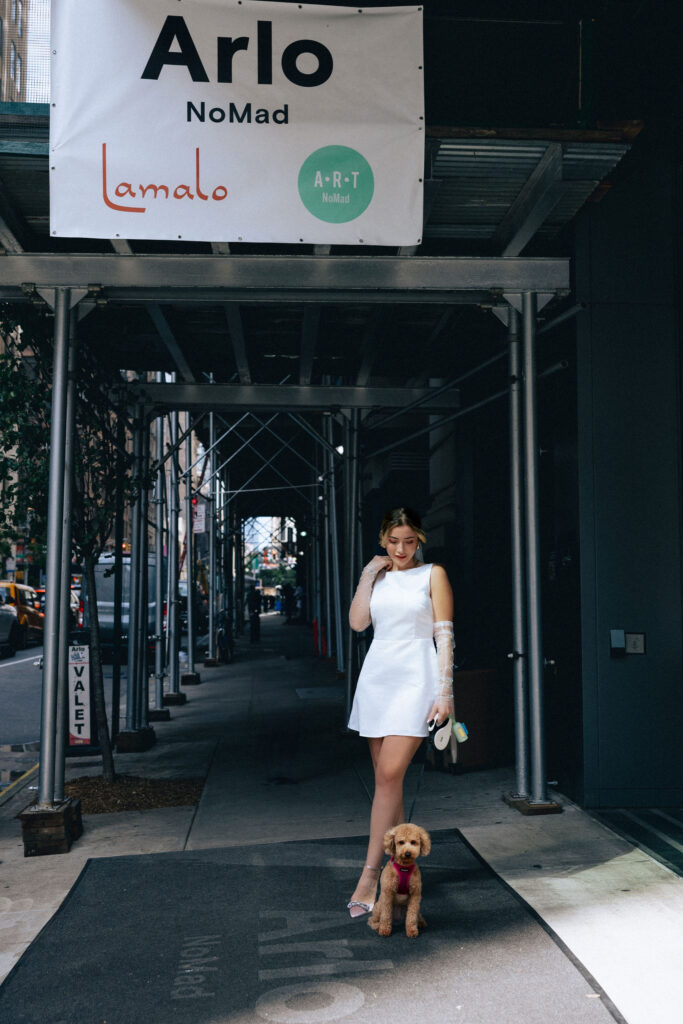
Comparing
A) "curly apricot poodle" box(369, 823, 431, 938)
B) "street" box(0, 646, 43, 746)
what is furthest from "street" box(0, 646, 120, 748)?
"curly apricot poodle" box(369, 823, 431, 938)

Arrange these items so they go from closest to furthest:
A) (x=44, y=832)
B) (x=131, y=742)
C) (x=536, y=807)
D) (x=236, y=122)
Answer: (x=236, y=122) → (x=44, y=832) → (x=536, y=807) → (x=131, y=742)

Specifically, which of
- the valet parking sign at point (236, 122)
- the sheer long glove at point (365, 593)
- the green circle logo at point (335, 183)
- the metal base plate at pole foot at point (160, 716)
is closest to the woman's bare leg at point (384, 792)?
the sheer long glove at point (365, 593)

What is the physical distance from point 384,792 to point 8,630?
1946cm

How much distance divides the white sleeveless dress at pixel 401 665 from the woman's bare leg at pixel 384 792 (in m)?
0.07

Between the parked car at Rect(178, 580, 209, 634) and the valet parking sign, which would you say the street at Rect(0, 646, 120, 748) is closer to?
the parked car at Rect(178, 580, 209, 634)

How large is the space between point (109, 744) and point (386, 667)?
173 inches

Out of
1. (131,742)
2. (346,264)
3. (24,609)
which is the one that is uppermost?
(346,264)

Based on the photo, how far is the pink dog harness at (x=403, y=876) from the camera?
423cm

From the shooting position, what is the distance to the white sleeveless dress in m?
4.59

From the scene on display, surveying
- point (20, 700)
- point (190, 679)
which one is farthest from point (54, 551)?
point (190, 679)

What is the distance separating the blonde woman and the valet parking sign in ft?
7.68

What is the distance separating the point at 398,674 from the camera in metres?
4.63

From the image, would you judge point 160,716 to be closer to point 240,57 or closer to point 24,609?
point 240,57

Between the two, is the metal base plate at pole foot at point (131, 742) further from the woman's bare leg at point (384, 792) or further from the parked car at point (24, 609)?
the parked car at point (24, 609)
